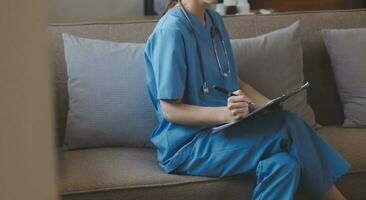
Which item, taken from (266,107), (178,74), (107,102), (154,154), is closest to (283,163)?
(266,107)

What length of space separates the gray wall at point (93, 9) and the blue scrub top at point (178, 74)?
0.94m

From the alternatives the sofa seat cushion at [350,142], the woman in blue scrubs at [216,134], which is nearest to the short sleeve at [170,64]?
the woman in blue scrubs at [216,134]

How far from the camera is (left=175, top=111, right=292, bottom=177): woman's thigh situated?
1766 millimetres

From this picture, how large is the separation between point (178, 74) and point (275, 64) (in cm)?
56

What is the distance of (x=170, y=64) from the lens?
1.78m

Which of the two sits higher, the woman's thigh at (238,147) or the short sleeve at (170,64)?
the short sleeve at (170,64)

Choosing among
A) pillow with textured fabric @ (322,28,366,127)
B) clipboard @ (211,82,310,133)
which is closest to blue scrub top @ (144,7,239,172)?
clipboard @ (211,82,310,133)

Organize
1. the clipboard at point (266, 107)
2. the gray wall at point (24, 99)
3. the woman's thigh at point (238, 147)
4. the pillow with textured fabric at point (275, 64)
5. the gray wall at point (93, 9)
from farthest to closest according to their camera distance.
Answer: the gray wall at point (93, 9) → the pillow with textured fabric at point (275, 64) → the woman's thigh at point (238, 147) → the clipboard at point (266, 107) → the gray wall at point (24, 99)

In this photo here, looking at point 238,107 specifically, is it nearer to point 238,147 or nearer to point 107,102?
point 238,147

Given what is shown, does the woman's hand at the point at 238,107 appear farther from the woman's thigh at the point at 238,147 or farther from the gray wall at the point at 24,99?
the gray wall at the point at 24,99

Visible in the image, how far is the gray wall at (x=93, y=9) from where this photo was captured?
276 centimetres

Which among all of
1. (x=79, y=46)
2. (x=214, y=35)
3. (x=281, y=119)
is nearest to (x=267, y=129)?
(x=281, y=119)

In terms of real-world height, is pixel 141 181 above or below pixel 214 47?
below

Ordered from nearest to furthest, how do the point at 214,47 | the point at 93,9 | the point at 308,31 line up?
1. the point at 214,47
2. the point at 308,31
3. the point at 93,9
